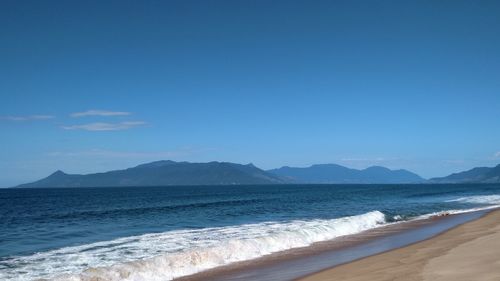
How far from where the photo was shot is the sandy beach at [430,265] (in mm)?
9953

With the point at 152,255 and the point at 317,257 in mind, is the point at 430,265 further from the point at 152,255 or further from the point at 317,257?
the point at 152,255

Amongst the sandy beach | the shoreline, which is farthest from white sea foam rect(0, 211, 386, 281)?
the sandy beach

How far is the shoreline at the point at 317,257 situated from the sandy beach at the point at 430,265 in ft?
2.48

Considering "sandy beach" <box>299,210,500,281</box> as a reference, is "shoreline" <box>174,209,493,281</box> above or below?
below

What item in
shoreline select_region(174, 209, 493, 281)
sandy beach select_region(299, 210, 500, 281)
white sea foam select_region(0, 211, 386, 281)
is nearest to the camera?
sandy beach select_region(299, 210, 500, 281)

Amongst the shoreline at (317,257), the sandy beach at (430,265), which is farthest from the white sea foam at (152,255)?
the sandy beach at (430,265)

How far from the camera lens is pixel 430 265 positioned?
1148 centimetres

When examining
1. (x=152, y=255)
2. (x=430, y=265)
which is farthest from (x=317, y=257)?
(x=152, y=255)

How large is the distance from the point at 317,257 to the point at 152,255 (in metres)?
5.73

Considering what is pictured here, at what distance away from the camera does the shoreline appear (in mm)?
12625

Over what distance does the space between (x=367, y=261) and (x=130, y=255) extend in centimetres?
811

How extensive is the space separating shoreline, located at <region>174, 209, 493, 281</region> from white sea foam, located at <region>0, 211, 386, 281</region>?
76 cm

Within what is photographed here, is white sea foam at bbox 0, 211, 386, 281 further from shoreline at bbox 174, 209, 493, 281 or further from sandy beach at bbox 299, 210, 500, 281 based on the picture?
sandy beach at bbox 299, 210, 500, 281

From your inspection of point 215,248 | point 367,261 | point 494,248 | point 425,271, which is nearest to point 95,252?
point 215,248
